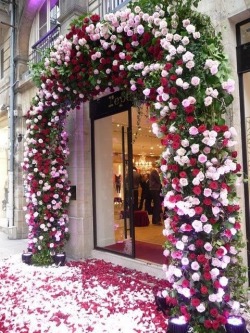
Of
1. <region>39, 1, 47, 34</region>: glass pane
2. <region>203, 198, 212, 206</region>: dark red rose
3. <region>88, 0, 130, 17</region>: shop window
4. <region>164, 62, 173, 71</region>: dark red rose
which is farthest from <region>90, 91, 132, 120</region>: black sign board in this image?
<region>39, 1, 47, 34</region>: glass pane

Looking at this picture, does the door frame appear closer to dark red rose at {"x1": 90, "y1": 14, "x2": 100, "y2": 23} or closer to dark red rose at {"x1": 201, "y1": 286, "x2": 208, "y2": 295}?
dark red rose at {"x1": 90, "y1": 14, "x2": 100, "y2": 23}

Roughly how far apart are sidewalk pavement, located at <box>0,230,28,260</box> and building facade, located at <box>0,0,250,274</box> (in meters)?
0.31

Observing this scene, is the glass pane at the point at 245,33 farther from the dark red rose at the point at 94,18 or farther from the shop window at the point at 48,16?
the shop window at the point at 48,16

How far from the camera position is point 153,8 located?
389 centimetres

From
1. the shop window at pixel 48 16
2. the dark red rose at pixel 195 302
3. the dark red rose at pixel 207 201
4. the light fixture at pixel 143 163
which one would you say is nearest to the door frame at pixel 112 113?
the dark red rose at pixel 195 302

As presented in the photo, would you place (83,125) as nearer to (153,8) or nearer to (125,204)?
(125,204)

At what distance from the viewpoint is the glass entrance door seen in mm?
6582

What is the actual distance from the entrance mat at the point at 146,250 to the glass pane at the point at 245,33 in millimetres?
3733

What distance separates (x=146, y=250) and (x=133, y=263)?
0.83 meters

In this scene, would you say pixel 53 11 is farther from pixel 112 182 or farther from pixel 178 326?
pixel 178 326

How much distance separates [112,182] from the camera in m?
7.22

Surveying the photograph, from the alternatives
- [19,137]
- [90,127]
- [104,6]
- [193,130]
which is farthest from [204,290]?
[19,137]

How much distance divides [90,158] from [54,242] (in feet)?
6.27

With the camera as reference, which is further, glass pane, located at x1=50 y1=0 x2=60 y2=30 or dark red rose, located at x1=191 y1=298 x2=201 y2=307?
glass pane, located at x1=50 y1=0 x2=60 y2=30
